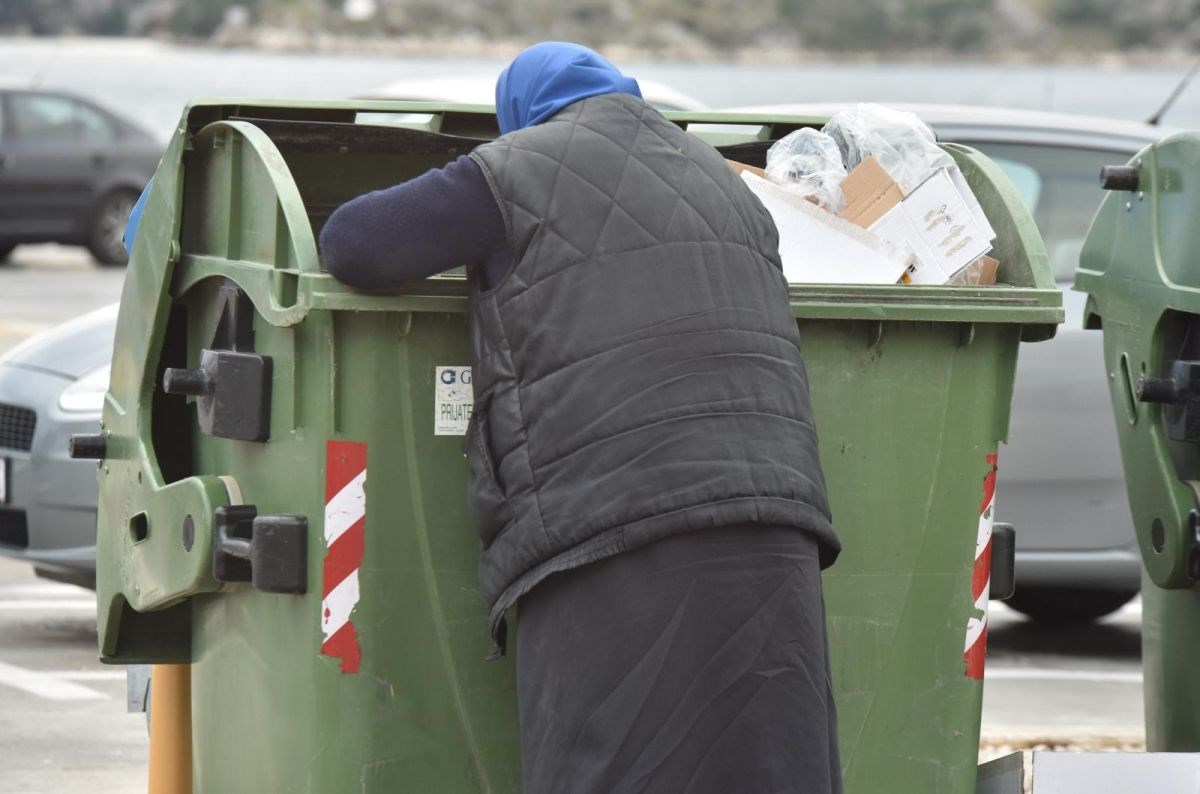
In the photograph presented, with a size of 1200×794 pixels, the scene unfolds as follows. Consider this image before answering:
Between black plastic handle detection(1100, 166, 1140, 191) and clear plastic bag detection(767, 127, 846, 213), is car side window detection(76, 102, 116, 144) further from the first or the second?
clear plastic bag detection(767, 127, 846, 213)

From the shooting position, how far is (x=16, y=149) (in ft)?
58.9

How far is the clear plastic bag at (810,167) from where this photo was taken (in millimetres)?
3998

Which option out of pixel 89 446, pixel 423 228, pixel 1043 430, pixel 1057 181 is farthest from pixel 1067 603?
pixel 423 228

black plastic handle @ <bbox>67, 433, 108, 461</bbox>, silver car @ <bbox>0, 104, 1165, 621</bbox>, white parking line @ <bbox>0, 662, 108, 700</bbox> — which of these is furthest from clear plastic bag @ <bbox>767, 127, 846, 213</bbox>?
white parking line @ <bbox>0, 662, 108, 700</bbox>

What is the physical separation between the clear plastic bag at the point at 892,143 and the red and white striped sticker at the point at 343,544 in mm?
1255

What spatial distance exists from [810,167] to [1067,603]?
3.86m

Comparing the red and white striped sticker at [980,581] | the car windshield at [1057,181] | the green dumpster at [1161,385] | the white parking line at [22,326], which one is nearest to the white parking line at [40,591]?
the car windshield at [1057,181]

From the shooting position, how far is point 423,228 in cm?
327

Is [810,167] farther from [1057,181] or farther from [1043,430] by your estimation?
[1057,181]

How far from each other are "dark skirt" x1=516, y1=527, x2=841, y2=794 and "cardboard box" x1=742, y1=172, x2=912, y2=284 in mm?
726

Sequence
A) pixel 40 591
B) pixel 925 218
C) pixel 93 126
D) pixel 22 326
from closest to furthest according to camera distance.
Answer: pixel 925 218 → pixel 40 591 → pixel 22 326 → pixel 93 126

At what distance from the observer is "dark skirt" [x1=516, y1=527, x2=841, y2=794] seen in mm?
3254

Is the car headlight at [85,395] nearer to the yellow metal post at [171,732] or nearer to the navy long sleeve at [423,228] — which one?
the yellow metal post at [171,732]

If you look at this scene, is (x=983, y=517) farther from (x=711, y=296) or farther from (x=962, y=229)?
(x=711, y=296)
